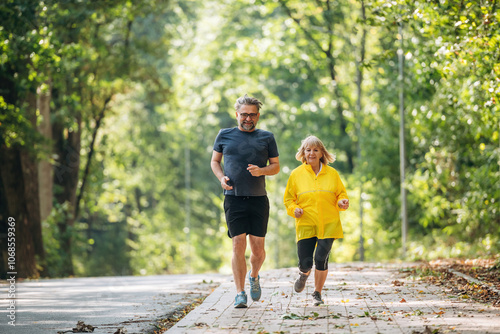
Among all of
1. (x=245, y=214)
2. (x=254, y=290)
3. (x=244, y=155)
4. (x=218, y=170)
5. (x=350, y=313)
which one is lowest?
(x=350, y=313)

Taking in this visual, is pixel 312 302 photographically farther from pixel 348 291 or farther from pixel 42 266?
pixel 42 266

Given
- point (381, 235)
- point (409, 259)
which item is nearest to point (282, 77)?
point (381, 235)

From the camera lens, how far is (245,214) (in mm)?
8289

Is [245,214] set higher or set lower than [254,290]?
higher

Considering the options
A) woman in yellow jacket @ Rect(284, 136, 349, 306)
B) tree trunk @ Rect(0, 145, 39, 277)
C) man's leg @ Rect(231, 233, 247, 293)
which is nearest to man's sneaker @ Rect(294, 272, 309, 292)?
woman in yellow jacket @ Rect(284, 136, 349, 306)

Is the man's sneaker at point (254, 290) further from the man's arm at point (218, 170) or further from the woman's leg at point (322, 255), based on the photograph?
the man's arm at point (218, 170)

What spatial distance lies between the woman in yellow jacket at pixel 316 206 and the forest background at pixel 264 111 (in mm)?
3918

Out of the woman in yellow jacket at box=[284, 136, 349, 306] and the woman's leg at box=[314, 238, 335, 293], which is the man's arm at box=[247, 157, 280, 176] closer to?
the woman in yellow jacket at box=[284, 136, 349, 306]

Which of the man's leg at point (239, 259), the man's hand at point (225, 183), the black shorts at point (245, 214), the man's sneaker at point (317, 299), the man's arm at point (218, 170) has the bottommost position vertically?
the man's sneaker at point (317, 299)

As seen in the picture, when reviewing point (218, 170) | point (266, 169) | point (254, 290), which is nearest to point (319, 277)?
point (254, 290)

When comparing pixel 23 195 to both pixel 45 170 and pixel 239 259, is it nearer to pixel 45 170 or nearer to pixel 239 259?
pixel 45 170

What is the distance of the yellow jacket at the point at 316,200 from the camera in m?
8.26

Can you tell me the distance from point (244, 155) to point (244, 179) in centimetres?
26

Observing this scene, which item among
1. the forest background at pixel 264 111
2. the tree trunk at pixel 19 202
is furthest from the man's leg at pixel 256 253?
the tree trunk at pixel 19 202
